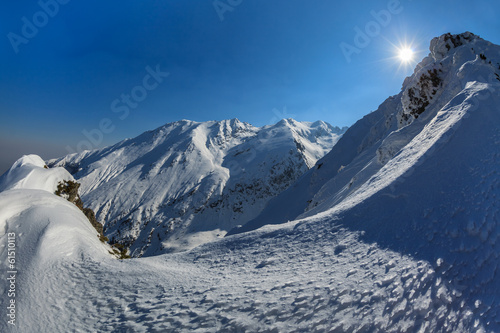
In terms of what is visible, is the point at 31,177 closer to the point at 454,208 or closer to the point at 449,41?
the point at 454,208

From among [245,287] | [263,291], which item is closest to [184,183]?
[245,287]

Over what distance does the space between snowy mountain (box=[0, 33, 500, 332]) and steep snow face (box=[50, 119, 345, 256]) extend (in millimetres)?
69617

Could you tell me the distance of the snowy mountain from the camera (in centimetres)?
430

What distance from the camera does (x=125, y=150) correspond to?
168250 mm

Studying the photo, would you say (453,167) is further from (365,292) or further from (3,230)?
(3,230)

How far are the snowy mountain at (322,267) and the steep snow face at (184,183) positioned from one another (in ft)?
228

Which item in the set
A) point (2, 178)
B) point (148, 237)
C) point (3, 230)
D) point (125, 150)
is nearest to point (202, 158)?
point (148, 237)

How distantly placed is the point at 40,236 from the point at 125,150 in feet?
599

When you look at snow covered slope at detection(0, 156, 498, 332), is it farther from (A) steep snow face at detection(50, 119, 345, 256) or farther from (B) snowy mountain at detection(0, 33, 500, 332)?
(A) steep snow face at detection(50, 119, 345, 256)

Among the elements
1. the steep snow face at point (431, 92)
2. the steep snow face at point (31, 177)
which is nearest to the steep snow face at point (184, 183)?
the steep snow face at point (31, 177)

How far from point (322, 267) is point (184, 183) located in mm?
115719

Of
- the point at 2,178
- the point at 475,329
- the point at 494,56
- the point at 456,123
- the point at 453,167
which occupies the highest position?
the point at 2,178

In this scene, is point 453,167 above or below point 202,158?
below

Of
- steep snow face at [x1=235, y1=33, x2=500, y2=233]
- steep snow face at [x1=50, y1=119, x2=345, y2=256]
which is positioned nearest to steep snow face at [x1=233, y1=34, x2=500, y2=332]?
steep snow face at [x1=235, y1=33, x2=500, y2=233]
